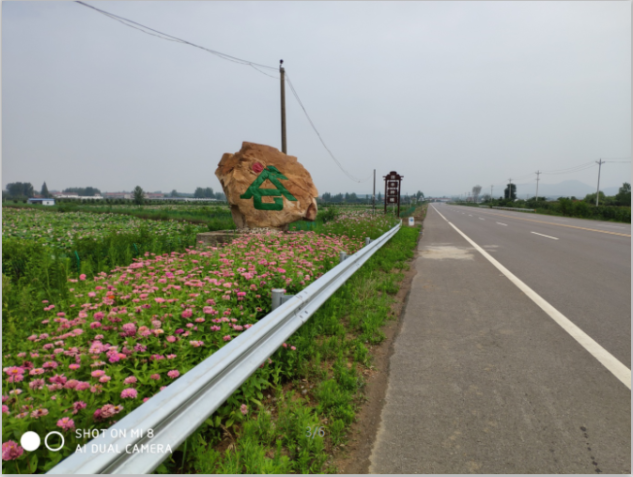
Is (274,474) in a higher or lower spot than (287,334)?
lower

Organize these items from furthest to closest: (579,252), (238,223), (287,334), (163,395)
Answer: (238,223) → (579,252) → (287,334) → (163,395)

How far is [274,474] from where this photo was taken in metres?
1.86

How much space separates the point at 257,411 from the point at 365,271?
464 cm

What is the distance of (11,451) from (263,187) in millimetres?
8882

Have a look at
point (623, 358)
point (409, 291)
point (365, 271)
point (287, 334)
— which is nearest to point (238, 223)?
point (365, 271)

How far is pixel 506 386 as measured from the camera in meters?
2.82

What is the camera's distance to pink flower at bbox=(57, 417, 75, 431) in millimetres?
1665

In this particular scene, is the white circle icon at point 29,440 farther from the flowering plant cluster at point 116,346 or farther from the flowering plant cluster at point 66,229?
the flowering plant cluster at point 66,229

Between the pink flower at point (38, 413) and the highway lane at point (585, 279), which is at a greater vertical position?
the pink flower at point (38, 413)

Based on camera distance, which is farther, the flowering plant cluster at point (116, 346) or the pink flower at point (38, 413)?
the flowering plant cluster at point (116, 346)

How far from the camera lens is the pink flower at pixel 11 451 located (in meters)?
1.53

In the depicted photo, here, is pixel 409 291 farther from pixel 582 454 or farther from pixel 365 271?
→ pixel 582 454

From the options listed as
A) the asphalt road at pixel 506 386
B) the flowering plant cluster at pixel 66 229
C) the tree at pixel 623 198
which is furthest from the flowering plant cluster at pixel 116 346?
the tree at pixel 623 198

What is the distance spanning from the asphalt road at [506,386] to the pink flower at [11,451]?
1703 mm
